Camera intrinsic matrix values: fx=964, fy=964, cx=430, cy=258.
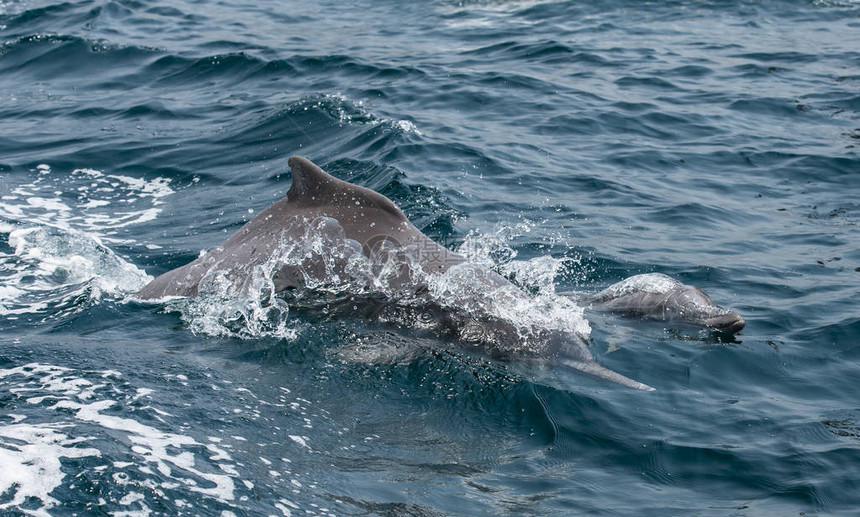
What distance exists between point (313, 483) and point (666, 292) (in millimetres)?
4319

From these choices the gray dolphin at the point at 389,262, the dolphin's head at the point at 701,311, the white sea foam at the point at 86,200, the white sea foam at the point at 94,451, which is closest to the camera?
the white sea foam at the point at 94,451

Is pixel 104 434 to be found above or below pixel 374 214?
below

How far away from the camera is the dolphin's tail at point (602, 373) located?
273 inches

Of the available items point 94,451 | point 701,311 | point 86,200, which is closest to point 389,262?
point 701,311

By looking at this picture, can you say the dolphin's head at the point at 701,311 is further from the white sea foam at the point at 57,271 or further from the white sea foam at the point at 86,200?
the white sea foam at the point at 86,200

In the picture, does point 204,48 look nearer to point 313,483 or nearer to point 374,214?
point 374,214

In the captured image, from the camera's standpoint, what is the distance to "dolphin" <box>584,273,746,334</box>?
810cm

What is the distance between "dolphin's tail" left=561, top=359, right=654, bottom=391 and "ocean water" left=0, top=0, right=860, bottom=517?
0.11 m

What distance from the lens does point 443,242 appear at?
9.84 metres

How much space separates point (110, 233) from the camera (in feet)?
34.3

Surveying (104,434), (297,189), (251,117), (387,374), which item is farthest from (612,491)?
(251,117)

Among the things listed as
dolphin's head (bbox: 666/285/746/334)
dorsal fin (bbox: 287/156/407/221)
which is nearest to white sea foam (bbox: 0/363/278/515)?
dorsal fin (bbox: 287/156/407/221)

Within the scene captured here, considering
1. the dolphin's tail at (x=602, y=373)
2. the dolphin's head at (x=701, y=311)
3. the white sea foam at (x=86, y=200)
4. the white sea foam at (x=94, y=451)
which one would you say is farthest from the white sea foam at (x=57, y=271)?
Answer: the dolphin's head at (x=701, y=311)

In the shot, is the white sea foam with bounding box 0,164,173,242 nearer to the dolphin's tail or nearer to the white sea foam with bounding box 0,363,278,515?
the white sea foam with bounding box 0,363,278,515
